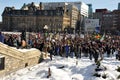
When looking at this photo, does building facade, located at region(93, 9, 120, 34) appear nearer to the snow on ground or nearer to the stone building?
the stone building

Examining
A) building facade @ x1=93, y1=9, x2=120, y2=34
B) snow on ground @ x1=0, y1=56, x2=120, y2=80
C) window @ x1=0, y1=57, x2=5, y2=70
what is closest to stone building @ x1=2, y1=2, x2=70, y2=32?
building facade @ x1=93, y1=9, x2=120, y2=34

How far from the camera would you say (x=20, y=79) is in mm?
20203

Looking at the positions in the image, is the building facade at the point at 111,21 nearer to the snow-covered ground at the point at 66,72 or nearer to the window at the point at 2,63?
the snow-covered ground at the point at 66,72

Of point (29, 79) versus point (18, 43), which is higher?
point (18, 43)

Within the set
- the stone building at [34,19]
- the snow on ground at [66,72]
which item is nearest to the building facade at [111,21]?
the stone building at [34,19]

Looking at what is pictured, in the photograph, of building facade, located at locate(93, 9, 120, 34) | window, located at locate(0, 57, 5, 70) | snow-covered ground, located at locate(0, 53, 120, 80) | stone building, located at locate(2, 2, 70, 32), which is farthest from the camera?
building facade, located at locate(93, 9, 120, 34)

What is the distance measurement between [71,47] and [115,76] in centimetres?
683

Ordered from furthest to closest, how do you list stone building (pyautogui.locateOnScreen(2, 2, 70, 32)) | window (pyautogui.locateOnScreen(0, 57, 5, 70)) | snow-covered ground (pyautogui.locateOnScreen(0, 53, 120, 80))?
1. stone building (pyautogui.locateOnScreen(2, 2, 70, 32))
2. window (pyautogui.locateOnScreen(0, 57, 5, 70))
3. snow-covered ground (pyautogui.locateOnScreen(0, 53, 120, 80))

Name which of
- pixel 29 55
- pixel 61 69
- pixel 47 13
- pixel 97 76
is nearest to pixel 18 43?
pixel 29 55

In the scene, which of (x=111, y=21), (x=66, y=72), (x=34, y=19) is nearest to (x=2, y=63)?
(x=66, y=72)

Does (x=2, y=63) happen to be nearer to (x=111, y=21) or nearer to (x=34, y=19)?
(x=34, y=19)

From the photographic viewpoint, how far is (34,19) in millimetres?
114000

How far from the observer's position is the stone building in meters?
110

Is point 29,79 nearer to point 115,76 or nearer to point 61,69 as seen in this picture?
point 61,69
